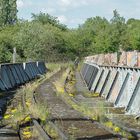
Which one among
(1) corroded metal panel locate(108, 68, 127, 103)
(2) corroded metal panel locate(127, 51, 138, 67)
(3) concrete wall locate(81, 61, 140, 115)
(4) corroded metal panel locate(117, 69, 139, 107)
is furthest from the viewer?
(1) corroded metal panel locate(108, 68, 127, 103)

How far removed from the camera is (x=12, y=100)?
1875cm

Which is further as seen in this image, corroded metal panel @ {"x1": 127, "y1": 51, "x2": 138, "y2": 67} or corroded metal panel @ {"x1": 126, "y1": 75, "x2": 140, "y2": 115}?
corroded metal panel @ {"x1": 127, "y1": 51, "x2": 138, "y2": 67}

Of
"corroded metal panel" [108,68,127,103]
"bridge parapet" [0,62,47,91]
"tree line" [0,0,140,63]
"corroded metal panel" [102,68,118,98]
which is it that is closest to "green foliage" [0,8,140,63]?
"tree line" [0,0,140,63]

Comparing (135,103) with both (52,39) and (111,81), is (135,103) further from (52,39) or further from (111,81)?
(52,39)

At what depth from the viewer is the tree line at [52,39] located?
78.2m

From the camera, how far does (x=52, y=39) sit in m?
85.4

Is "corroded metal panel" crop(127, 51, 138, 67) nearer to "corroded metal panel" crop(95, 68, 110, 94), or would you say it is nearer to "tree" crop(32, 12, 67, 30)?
"corroded metal panel" crop(95, 68, 110, 94)

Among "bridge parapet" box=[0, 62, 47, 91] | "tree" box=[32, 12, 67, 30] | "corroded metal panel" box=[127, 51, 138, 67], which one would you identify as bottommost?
"bridge parapet" box=[0, 62, 47, 91]

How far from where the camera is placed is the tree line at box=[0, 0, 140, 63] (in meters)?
78.2

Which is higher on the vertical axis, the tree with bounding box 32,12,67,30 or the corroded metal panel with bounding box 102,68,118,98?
the tree with bounding box 32,12,67,30

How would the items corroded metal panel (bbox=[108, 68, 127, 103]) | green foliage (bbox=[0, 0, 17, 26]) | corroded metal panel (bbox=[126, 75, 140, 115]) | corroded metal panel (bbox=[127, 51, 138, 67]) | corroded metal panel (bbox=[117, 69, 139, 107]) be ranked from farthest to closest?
1. green foliage (bbox=[0, 0, 17, 26])
2. corroded metal panel (bbox=[108, 68, 127, 103])
3. corroded metal panel (bbox=[127, 51, 138, 67])
4. corroded metal panel (bbox=[117, 69, 139, 107])
5. corroded metal panel (bbox=[126, 75, 140, 115])

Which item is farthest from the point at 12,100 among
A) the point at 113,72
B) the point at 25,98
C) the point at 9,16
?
the point at 9,16

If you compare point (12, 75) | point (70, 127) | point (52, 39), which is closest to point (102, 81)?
point (12, 75)

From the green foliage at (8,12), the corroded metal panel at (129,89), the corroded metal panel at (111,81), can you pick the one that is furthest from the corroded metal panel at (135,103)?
the green foliage at (8,12)
